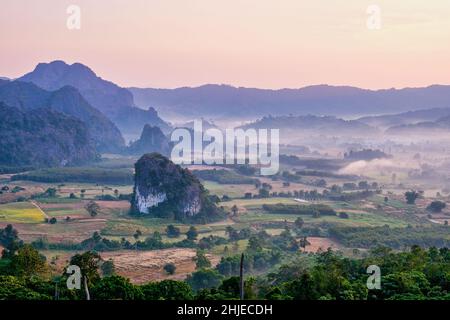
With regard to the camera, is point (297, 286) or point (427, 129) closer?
point (297, 286)

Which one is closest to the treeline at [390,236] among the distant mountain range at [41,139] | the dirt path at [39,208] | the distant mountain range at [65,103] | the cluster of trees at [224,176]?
the dirt path at [39,208]

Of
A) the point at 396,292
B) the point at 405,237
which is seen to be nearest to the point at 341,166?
the point at 405,237

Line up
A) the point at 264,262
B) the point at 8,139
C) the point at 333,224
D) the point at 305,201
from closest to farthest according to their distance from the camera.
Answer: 1. the point at 264,262
2. the point at 333,224
3. the point at 305,201
4. the point at 8,139

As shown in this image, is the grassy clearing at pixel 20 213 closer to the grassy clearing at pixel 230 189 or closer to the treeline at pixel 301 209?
the treeline at pixel 301 209

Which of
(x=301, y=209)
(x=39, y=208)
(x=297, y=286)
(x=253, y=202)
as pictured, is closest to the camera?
(x=297, y=286)

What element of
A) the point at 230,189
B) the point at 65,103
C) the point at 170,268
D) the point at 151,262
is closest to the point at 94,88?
the point at 65,103

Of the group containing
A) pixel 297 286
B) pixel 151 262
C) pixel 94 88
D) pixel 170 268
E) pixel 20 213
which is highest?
pixel 94 88

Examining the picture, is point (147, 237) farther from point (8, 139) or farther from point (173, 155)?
point (173, 155)

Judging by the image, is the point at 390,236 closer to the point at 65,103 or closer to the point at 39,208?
the point at 39,208
